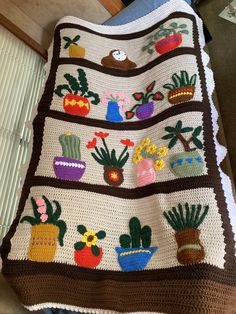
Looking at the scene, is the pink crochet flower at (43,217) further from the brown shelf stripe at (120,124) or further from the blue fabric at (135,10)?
the blue fabric at (135,10)

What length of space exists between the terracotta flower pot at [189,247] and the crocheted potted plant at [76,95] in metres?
0.62

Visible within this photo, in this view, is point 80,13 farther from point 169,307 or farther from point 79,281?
point 169,307

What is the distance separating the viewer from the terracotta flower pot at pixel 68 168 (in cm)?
115

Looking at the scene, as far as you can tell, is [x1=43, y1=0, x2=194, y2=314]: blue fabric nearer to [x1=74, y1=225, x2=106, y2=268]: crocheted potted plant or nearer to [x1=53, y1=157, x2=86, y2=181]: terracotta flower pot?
[x1=53, y1=157, x2=86, y2=181]: terracotta flower pot

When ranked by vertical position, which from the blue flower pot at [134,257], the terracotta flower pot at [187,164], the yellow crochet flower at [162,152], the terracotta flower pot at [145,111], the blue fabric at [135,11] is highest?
the blue fabric at [135,11]

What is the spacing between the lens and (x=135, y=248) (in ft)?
3.43

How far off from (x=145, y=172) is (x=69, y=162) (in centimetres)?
27

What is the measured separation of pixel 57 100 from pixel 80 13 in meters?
0.66

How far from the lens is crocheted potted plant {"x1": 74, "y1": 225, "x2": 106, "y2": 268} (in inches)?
40.9

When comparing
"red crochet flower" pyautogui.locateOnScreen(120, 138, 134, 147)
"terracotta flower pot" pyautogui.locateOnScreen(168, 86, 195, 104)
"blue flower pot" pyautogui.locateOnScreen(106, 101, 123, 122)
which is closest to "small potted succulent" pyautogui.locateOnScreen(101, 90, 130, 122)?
"blue flower pot" pyautogui.locateOnScreen(106, 101, 123, 122)

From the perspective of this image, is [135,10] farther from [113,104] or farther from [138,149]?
[138,149]

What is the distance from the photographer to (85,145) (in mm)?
1227

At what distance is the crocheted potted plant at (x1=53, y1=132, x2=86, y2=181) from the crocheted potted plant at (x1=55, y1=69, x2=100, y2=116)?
0.49 ft

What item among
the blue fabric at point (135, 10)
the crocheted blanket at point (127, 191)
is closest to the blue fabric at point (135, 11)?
the blue fabric at point (135, 10)
